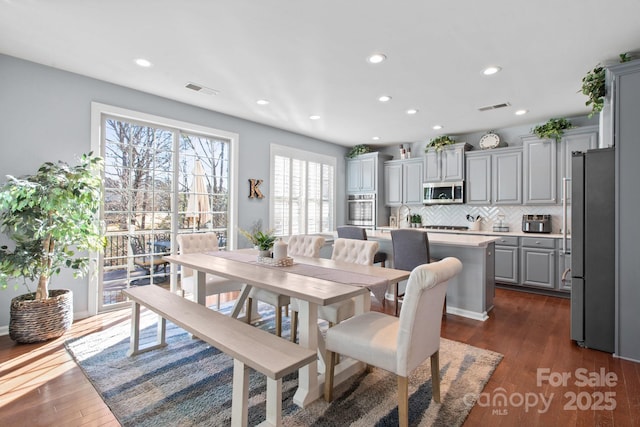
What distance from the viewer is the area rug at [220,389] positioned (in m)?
1.87

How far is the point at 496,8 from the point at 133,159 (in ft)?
13.1

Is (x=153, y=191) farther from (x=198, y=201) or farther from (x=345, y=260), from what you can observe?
(x=345, y=260)

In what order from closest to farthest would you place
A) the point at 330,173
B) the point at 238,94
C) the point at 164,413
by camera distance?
the point at 164,413 < the point at 238,94 < the point at 330,173

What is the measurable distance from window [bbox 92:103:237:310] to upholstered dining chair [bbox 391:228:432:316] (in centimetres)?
247

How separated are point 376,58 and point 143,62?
2.21 metres

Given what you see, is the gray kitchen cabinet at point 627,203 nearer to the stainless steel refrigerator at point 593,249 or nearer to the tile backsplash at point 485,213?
the stainless steel refrigerator at point 593,249

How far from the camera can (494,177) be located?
5.27 meters

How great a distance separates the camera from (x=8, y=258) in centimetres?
270

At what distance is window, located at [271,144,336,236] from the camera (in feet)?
17.9

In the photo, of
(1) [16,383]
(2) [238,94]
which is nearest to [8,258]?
(1) [16,383]

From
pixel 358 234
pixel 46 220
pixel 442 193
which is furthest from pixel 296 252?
pixel 442 193

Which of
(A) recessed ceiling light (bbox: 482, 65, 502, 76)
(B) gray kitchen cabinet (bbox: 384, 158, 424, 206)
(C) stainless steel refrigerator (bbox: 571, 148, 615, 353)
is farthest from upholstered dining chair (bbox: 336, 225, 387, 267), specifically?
(B) gray kitchen cabinet (bbox: 384, 158, 424, 206)

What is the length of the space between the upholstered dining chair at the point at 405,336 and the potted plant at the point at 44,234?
2.57m

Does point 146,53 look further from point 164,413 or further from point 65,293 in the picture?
point 164,413
